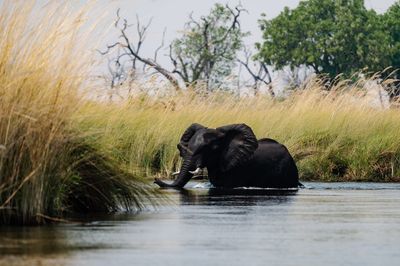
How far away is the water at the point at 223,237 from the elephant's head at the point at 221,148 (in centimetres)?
621

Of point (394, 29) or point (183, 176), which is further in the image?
point (394, 29)

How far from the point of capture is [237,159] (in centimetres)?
2209

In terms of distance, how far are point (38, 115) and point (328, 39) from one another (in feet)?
193

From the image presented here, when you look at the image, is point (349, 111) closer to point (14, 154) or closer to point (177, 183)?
point (177, 183)

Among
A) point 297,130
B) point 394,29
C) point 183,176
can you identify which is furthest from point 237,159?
point 394,29

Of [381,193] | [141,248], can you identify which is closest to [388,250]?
[141,248]

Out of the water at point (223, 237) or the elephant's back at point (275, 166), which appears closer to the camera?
the water at point (223, 237)

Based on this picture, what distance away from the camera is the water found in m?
9.20

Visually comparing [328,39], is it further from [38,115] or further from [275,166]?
[38,115]

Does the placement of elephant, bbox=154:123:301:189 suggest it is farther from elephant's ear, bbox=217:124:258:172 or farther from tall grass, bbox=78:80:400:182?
tall grass, bbox=78:80:400:182

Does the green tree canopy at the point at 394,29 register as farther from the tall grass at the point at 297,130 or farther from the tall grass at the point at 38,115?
the tall grass at the point at 38,115

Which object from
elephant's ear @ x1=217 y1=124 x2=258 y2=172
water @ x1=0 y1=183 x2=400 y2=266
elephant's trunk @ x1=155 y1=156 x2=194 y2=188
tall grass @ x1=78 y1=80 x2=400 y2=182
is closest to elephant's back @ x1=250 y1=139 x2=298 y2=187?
elephant's ear @ x1=217 y1=124 x2=258 y2=172

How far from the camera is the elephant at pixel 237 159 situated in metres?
21.9

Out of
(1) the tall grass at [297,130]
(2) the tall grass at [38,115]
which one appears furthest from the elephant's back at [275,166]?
(2) the tall grass at [38,115]
